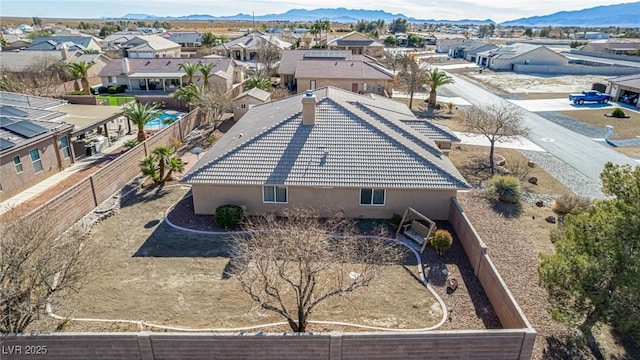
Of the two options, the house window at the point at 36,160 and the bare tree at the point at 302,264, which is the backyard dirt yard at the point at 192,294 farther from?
the house window at the point at 36,160

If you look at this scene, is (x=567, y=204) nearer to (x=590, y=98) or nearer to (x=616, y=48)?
(x=590, y=98)

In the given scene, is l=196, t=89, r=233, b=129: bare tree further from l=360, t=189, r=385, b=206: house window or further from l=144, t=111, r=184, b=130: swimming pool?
l=360, t=189, r=385, b=206: house window

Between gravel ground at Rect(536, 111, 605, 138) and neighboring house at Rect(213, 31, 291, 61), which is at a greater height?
neighboring house at Rect(213, 31, 291, 61)

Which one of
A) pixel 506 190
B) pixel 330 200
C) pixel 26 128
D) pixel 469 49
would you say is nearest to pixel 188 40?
pixel 469 49

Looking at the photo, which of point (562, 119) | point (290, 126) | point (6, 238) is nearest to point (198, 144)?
point (290, 126)

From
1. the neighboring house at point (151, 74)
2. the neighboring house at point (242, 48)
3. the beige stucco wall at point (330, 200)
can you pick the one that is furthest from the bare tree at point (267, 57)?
the beige stucco wall at point (330, 200)

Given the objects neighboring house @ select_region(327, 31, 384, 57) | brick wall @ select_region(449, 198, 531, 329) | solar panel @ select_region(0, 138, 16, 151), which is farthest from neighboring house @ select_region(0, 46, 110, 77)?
brick wall @ select_region(449, 198, 531, 329)
